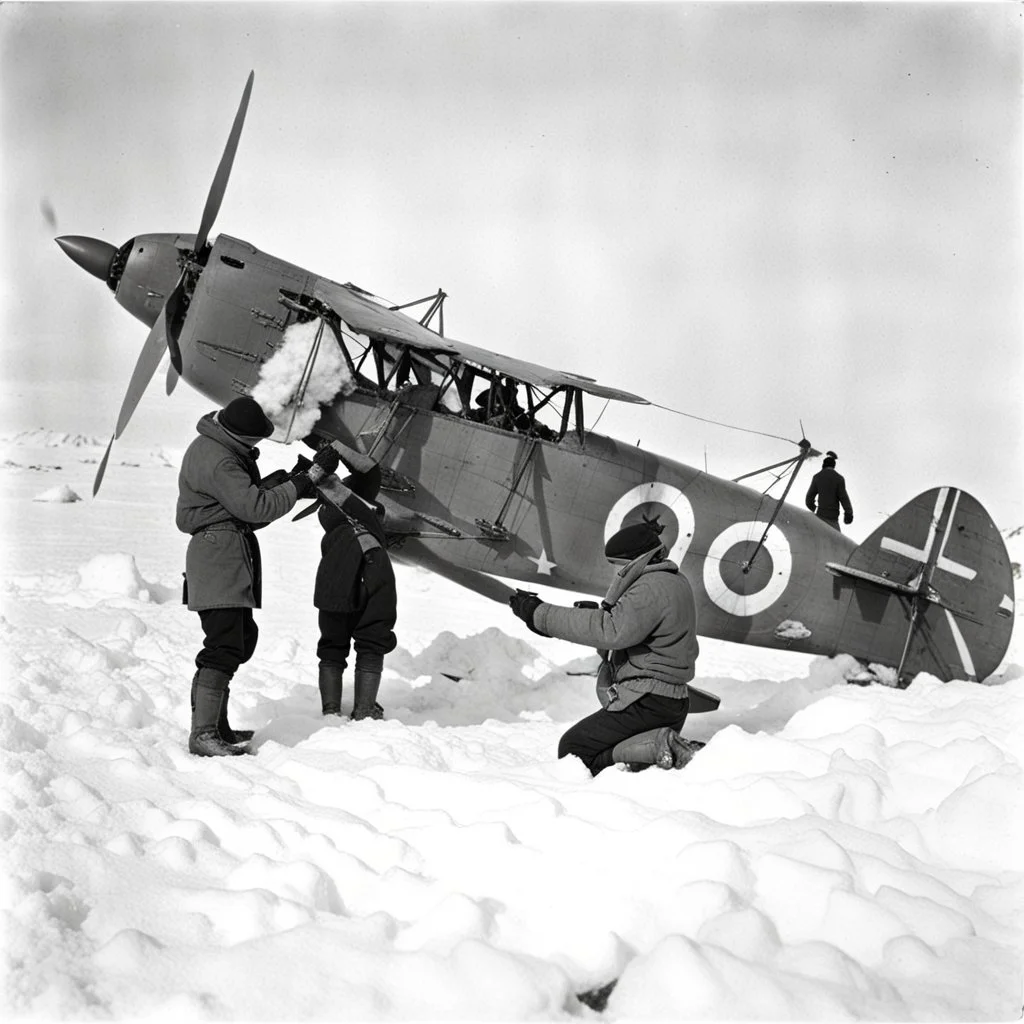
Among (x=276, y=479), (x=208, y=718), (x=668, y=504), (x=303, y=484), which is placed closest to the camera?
(x=208, y=718)

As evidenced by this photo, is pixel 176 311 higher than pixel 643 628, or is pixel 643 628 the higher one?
pixel 176 311

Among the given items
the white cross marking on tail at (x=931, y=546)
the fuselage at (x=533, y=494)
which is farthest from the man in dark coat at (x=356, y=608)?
the white cross marking on tail at (x=931, y=546)

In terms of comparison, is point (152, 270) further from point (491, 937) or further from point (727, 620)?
point (491, 937)

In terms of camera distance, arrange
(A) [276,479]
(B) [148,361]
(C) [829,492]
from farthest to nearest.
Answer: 1. (C) [829,492]
2. (B) [148,361]
3. (A) [276,479]

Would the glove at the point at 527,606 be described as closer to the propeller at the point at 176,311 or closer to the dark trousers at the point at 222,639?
the dark trousers at the point at 222,639

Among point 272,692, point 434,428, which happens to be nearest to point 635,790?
point 272,692

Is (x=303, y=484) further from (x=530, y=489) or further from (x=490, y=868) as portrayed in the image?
(x=530, y=489)

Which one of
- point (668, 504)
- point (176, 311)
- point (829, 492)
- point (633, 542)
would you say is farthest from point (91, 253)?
point (829, 492)
